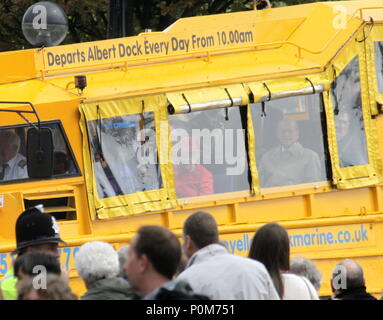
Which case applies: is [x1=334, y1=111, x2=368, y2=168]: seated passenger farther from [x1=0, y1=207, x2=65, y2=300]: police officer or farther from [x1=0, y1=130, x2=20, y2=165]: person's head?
[x1=0, y1=207, x2=65, y2=300]: police officer

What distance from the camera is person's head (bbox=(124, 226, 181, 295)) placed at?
191 inches

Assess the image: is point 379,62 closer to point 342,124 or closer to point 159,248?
point 342,124

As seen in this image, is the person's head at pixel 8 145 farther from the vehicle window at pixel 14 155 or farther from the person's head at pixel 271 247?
the person's head at pixel 271 247

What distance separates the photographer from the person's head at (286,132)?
33.4ft

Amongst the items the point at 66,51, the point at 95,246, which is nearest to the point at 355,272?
the point at 95,246

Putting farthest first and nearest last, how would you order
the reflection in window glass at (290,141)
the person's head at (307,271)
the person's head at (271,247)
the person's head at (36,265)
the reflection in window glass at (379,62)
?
the reflection in window glass at (379,62) < the reflection in window glass at (290,141) < the person's head at (307,271) < the person's head at (271,247) < the person's head at (36,265)

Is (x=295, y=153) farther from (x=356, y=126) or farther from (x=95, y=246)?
(x=95, y=246)

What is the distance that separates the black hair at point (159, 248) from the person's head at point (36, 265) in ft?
2.43

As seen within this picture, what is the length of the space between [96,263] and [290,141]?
183 inches

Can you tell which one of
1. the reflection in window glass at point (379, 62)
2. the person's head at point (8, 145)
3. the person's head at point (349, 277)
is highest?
the reflection in window glass at point (379, 62)

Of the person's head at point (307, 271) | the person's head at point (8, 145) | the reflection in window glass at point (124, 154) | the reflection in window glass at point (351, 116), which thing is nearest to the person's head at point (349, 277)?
the person's head at point (307, 271)

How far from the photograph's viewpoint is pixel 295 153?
10234 millimetres

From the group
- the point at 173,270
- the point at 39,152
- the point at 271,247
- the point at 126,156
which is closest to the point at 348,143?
the point at 126,156
